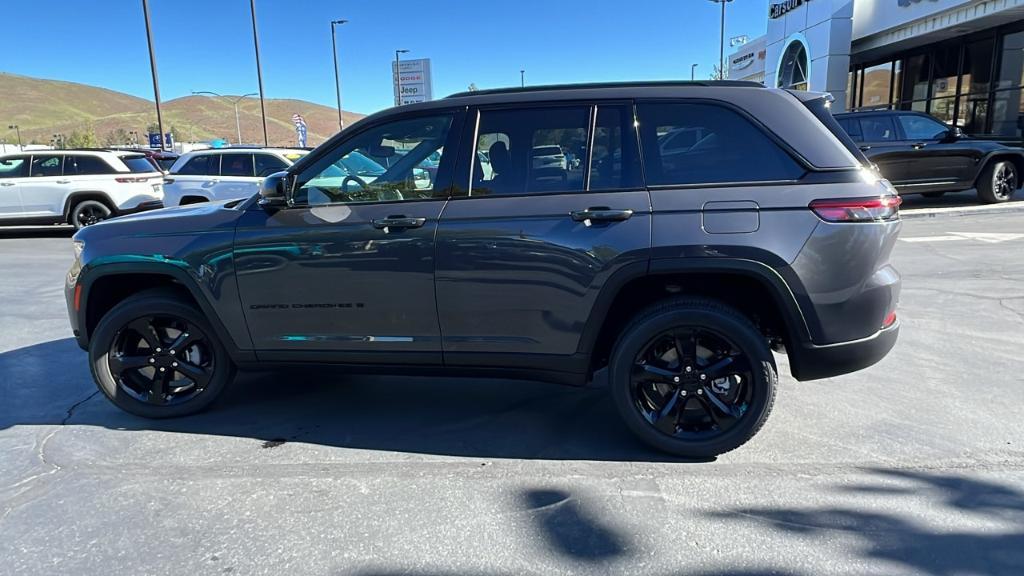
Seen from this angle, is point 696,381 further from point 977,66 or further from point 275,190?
point 977,66

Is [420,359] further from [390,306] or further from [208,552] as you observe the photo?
[208,552]

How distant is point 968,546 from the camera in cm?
248

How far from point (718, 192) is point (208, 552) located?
9.11 feet

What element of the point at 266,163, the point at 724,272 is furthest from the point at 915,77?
the point at 724,272

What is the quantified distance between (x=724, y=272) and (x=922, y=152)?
10.9m

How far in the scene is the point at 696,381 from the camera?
3.22 meters

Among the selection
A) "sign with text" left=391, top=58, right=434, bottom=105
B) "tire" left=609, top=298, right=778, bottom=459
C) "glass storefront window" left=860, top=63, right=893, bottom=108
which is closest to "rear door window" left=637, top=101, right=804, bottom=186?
"tire" left=609, top=298, right=778, bottom=459

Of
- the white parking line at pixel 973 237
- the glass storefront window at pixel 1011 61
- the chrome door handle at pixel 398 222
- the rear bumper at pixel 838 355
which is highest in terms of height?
the glass storefront window at pixel 1011 61

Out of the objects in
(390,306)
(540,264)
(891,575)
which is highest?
(540,264)

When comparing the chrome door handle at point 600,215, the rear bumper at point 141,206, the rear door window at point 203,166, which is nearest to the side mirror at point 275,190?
the chrome door handle at point 600,215

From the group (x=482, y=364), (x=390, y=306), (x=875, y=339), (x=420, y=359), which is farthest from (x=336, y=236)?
(x=875, y=339)

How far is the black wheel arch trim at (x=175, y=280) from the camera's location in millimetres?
3578

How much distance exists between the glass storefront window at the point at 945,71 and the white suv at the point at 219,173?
64.0 feet

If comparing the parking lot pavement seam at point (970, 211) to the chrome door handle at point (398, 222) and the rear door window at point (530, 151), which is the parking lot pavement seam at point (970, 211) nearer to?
the rear door window at point (530, 151)
